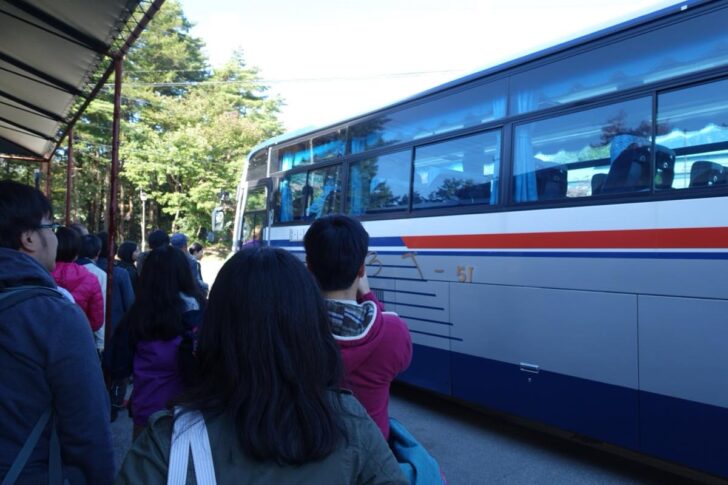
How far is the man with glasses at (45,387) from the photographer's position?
1.62 m

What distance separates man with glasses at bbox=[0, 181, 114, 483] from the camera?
5.32 ft

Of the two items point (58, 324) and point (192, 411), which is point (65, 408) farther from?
point (192, 411)

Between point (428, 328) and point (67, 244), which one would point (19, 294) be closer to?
point (67, 244)

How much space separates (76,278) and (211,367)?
12.0ft

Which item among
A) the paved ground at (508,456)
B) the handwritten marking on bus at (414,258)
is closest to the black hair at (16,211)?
the paved ground at (508,456)

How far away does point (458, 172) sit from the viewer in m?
5.58

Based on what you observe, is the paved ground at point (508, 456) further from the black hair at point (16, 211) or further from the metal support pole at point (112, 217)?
the black hair at point (16, 211)

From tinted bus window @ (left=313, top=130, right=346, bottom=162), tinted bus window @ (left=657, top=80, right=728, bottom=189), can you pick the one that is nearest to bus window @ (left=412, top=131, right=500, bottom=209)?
tinted bus window @ (left=313, top=130, right=346, bottom=162)

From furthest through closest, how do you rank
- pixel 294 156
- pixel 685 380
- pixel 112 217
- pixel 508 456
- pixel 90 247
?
pixel 294 156 < pixel 90 247 < pixel 508 456 < pixel 112 217 < pixel 685 380

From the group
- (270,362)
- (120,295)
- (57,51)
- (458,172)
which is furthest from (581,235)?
(57,51)

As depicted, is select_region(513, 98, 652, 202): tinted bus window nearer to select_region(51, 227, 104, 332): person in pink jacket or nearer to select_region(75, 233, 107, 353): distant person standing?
select_region(51, 227, 104, 332): person in pink jacket

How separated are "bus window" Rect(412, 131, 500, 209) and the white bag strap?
4.37 metres

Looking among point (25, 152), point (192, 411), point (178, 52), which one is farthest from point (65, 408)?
point (178, 52)

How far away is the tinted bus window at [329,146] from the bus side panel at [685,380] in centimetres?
428
